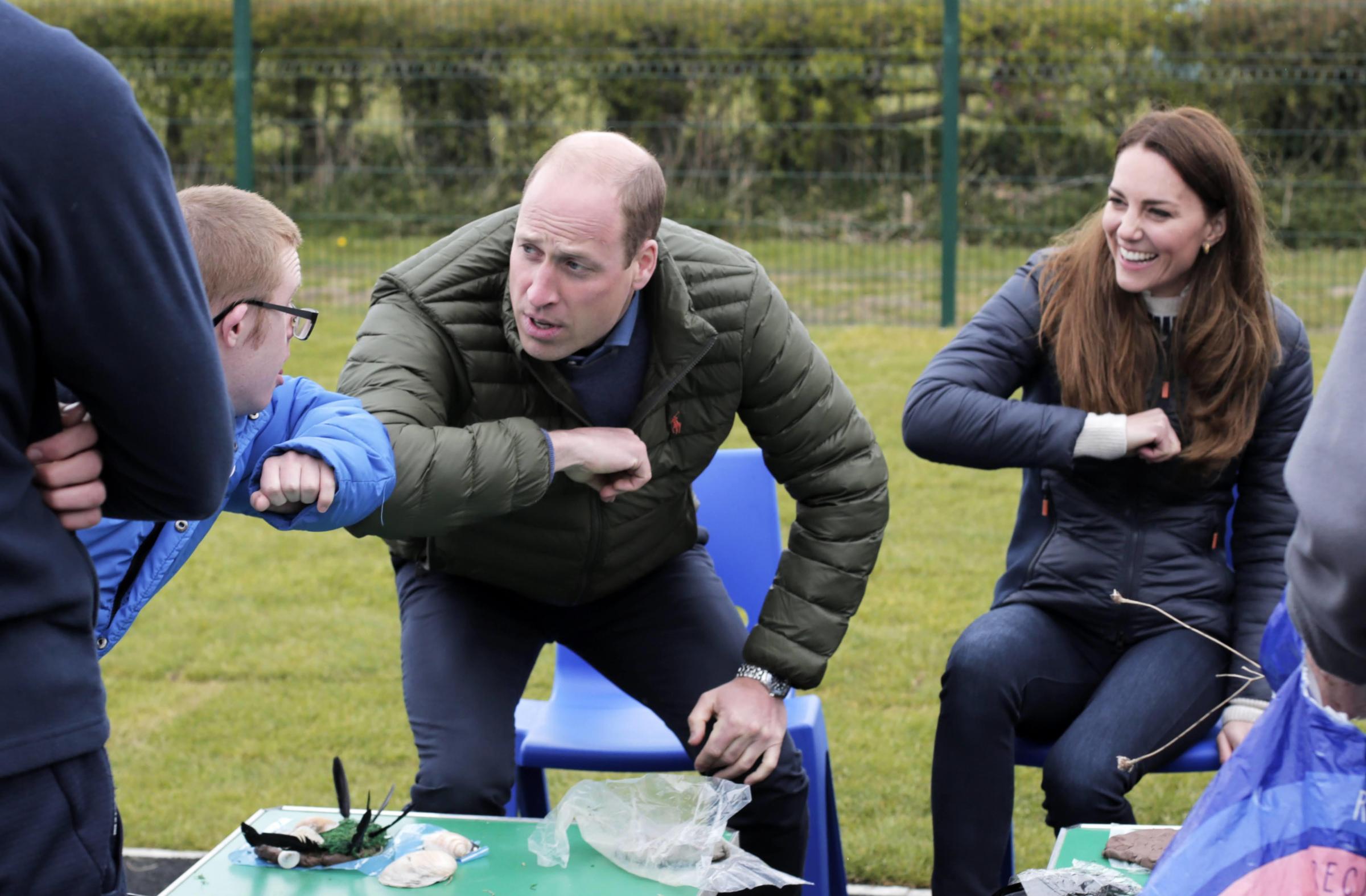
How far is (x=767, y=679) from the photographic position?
2934 mm

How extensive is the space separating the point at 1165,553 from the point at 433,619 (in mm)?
1559

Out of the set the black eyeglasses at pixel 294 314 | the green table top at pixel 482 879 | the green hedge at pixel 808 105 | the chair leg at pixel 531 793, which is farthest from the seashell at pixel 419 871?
the green hedge at pixel 808 105

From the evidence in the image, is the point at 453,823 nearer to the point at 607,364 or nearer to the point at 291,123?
the point at 607,364

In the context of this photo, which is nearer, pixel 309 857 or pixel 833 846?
pixel 309 857

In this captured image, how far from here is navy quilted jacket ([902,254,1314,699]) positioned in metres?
3.13

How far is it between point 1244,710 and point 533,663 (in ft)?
4.77

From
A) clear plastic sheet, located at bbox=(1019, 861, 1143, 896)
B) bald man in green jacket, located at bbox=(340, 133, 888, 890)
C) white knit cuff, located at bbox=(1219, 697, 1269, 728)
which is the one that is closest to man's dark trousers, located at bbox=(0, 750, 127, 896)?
bald man in green jacket, located at bbox=(340, 133, 888, 890)

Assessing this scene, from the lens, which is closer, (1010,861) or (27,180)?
(27,180)

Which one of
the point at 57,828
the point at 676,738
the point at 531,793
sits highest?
the point at 57,828

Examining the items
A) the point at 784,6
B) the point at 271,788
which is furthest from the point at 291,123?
the point at 271,788

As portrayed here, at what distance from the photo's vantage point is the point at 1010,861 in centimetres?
315

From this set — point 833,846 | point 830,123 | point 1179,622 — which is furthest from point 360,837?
point 830,123

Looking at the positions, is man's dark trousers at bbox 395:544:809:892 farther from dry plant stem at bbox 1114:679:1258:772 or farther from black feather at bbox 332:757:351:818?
dry plant stem at bbox 1114:679:1258:772

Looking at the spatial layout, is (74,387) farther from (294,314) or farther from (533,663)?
(533,663)
